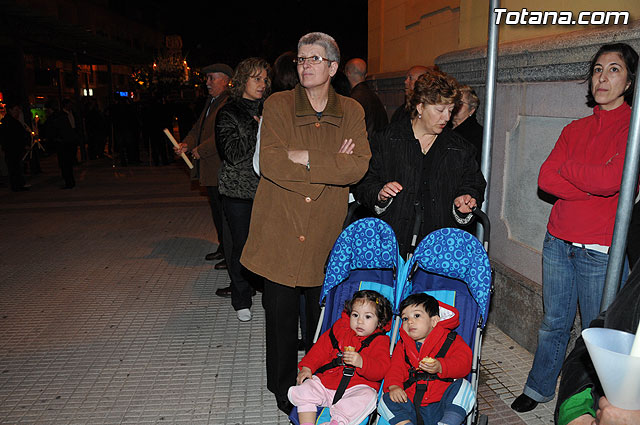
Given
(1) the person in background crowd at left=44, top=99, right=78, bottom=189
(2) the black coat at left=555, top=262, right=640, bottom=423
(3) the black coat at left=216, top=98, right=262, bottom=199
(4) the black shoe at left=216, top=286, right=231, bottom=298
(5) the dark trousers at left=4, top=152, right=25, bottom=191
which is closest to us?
(2) the black coat at left=555, top=262, right=640, bottom=423

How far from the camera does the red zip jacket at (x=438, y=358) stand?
7.84 feet

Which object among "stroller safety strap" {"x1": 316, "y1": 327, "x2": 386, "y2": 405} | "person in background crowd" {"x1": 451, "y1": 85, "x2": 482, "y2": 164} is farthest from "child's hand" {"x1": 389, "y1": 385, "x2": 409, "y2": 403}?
"person in background crowd" {"x1": 451, "y1": 85, "x2": 482, "y2": 164}

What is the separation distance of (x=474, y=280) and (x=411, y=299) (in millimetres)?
338

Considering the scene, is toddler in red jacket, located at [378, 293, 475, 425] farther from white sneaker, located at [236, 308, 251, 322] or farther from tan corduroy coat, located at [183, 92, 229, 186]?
tan corduroy coat, located at [183, 92, 229, 186]

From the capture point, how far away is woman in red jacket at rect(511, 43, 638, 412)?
2.58m

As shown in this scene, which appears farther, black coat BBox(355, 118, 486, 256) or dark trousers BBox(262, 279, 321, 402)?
dark trousers BBox(262, 279, 321, 402)

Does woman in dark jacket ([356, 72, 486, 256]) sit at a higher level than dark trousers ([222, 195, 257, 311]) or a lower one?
higher

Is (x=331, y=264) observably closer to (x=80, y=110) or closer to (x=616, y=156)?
(x=616, y=156)

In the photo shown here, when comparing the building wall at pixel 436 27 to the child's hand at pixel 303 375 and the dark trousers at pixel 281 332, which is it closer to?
the dark trousers at pixel 281 332

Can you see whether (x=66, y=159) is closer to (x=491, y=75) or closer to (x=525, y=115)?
(x=525, y=115)

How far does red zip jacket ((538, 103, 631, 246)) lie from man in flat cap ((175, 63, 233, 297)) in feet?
10.3

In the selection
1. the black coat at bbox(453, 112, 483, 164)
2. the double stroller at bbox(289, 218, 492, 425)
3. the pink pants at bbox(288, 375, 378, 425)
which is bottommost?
the pink pants at bbox(288, 375, 378, 425)

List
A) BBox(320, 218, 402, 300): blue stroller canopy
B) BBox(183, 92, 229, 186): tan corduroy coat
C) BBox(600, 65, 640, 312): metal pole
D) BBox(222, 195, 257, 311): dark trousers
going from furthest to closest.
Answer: BBox(183, 92, 229, 186): tan corduroy coat
BBox(222, 195, 257, 311): dark trousers
BBox(320, 218, 402, 300): blue stroller canopy
BBox(600, 65, 640, 312): metal pole

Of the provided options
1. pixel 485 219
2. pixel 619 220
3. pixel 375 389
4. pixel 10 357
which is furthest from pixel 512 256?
pixel 10 357
